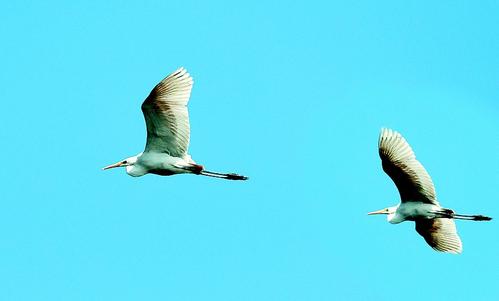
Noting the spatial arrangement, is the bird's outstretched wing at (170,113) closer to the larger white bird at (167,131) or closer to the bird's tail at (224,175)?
the larger white bird at (167,131)

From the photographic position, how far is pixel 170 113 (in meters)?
26.5

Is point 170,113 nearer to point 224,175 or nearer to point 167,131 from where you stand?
point 167,131

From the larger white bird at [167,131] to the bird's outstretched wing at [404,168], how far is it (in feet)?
14.7

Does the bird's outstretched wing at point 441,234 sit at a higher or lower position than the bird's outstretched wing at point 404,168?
lower

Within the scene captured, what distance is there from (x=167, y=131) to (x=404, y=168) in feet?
19.5

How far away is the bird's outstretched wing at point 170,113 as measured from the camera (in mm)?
26281

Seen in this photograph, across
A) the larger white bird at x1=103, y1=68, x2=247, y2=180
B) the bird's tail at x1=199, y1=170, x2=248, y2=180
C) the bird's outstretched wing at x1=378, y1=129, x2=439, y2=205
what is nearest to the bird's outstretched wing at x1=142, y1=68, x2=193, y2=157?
the larger white bird at x1=103, y1=68, x2=247, y2=180

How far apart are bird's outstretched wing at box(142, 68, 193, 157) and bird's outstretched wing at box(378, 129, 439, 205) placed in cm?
488

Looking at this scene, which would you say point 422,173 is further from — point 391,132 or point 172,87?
point 172,87

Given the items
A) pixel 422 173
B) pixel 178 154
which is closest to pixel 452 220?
pixel 422 173

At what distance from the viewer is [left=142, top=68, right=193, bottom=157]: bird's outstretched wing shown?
26.3 metres

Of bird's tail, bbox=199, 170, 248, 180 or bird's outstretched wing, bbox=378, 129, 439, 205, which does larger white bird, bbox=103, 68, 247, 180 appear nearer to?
bird's tail, bbox=199, 170, 248, 180

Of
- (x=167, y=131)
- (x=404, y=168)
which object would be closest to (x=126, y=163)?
(x=167, y=131)

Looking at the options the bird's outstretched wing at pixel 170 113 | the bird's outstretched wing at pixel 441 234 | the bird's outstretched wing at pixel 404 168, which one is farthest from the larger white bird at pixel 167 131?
the bird's outstretched wing at pixel 441 234
